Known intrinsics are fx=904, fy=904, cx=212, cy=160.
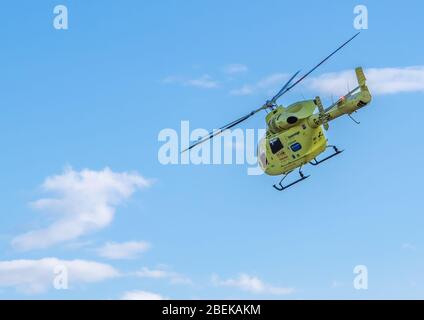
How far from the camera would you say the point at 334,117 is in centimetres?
6738

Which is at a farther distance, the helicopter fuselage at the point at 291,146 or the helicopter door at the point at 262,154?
the helicopter door at the point at 262,154

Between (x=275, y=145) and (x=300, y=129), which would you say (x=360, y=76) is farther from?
(x=275, y=145)

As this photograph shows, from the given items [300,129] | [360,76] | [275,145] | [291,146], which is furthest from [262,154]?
[360,76]

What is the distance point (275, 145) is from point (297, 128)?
8.71 ft

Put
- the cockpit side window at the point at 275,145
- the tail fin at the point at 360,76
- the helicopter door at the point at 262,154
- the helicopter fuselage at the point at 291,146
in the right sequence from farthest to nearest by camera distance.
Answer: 1. the helicopter door at the point at 262,154
2. the cockpit side window at the point at 275,145
3. the helicopter fuselage at the point at 291,146
4. the tail fin at the point at 360,76

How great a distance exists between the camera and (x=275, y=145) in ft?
→ 231

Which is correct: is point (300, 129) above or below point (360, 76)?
below

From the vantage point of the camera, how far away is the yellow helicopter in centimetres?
6656

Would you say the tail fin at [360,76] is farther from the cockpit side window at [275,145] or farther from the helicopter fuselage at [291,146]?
the cockpit side window at [275,145]

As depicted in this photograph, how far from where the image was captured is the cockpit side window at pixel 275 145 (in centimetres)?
7000

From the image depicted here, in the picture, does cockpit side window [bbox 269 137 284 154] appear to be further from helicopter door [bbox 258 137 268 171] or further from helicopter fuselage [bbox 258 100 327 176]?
helicopter door [bbox 258 137 268 171]
